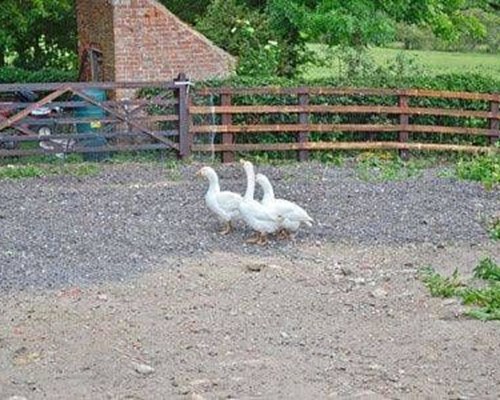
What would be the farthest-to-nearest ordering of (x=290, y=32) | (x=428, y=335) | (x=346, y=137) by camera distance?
(x=290, y=32) → (x=346, y=137) → (x=428, y=335)

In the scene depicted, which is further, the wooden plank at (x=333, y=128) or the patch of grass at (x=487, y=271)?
the wooden plank at (x=333, y=128)

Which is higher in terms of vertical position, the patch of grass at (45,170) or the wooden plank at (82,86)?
the wooden plank at (82,86)

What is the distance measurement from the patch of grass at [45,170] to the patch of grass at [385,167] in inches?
153

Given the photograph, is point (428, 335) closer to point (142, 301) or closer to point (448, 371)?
point (448, 371)

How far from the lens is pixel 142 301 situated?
9.45 metres

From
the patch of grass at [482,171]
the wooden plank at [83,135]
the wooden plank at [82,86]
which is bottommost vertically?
the patch of grass at [482,171]

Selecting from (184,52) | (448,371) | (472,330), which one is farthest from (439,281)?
(184,52)

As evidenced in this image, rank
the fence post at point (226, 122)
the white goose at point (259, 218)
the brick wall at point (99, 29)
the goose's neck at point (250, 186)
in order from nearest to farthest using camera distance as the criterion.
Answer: the white goose at point (259, 218) < the goose's neck at point (250, 186) < the fence post at point (226, 122) < the brick wall at point (99, 29)

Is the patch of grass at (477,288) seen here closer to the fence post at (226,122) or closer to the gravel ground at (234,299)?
the gravel ground at (234,299)

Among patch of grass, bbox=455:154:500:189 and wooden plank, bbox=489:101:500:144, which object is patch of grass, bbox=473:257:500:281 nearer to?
patch of grass, bbox=455:154:500:189

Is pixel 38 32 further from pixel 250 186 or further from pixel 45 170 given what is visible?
pixel 250 186

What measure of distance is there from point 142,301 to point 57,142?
849cm

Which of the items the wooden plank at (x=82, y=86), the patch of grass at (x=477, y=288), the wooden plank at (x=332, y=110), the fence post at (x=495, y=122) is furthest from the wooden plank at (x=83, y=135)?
the patch of grass at (x=477, y=288)

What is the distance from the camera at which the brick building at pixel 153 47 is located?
68.5 ft
